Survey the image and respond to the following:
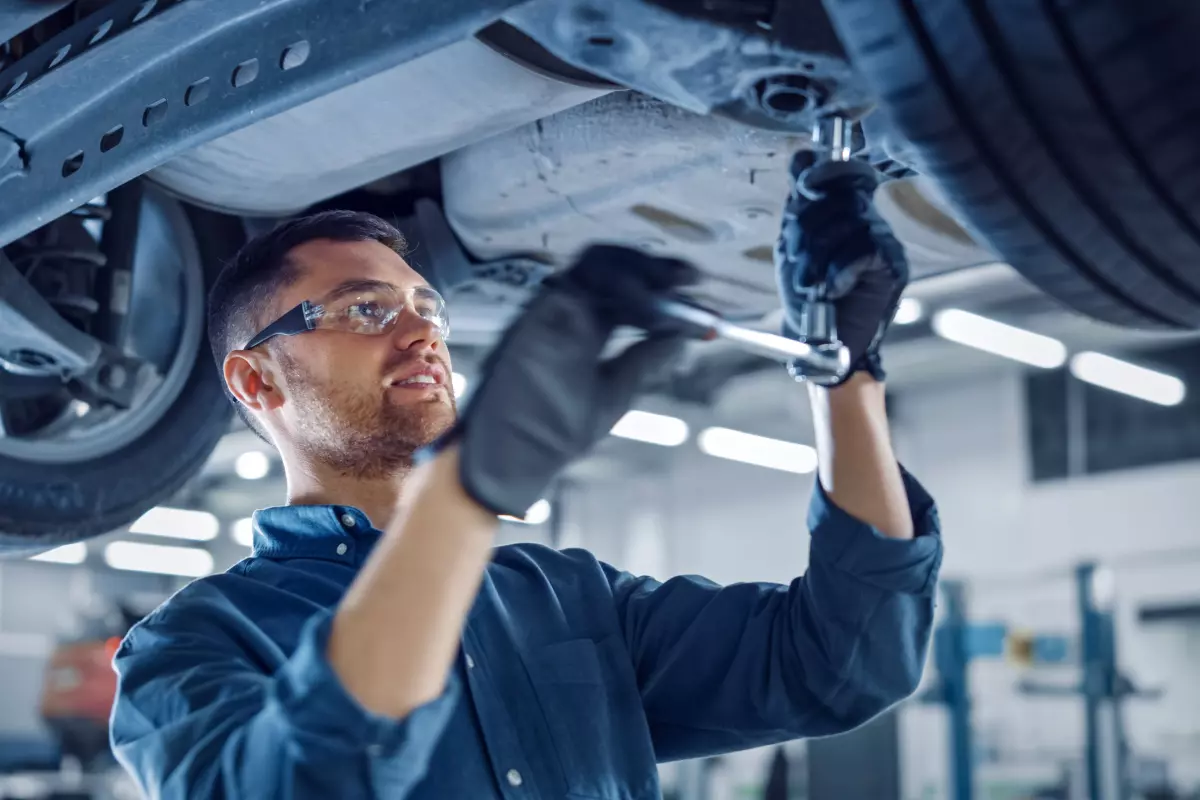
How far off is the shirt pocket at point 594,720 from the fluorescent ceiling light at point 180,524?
33.2ft

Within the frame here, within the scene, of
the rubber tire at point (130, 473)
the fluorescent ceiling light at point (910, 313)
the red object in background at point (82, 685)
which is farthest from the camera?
the red object in background at point (82, 685)

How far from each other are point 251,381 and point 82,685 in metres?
6.29

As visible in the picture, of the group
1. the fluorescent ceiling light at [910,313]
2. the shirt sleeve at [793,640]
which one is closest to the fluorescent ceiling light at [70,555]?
the fluorescent ceiling light at [910,313]

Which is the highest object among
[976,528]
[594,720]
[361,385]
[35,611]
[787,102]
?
[787,102]

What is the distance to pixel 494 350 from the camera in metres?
0.94

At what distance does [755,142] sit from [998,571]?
8.10 metres

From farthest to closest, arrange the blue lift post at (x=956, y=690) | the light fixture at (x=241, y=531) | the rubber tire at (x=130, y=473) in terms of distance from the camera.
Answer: the light fixture at (x=241, y=531), the blue lift post at (x=956, y=690), the rubber tire at (x=130, y=473)

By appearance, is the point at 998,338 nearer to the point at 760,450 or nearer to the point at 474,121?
the point at 760,450

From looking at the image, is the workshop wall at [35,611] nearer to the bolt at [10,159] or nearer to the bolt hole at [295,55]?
the bolt at [10,159]

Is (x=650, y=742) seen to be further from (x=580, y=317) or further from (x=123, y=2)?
(x=123, y=2)

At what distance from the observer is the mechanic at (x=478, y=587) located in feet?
3.05

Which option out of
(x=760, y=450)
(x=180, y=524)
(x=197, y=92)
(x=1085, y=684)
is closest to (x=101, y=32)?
(x=197, y=92)

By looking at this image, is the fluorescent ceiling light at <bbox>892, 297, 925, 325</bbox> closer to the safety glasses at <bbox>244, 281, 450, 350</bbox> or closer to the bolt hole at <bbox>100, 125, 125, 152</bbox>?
the safety glasses at <bbox>244, 281, 450, 350</bbox>

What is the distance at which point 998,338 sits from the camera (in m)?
7.51
